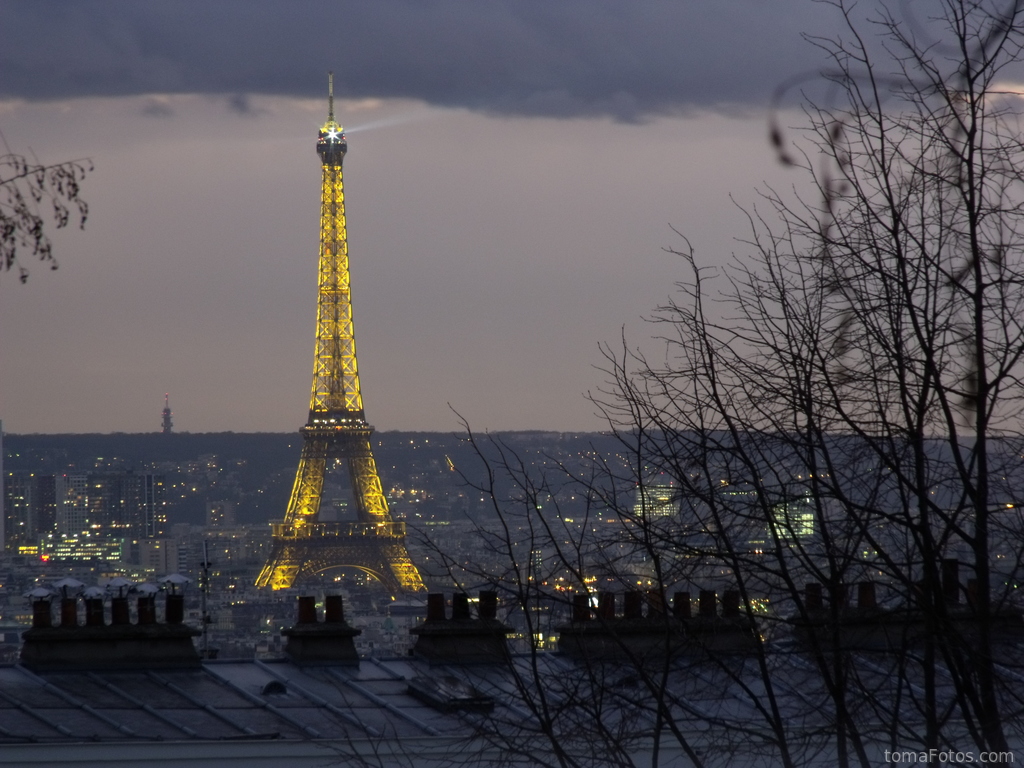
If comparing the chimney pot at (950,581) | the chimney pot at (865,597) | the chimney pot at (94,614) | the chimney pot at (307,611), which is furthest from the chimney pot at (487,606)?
the chimney pot at (950,581)

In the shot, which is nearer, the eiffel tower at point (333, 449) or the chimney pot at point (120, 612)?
the chimney pot at point (120, 612)

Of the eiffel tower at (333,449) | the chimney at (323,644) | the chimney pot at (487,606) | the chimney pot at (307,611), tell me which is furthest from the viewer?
the eiffel tower at (333,449)

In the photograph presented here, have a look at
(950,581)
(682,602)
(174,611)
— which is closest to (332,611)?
(174,611)

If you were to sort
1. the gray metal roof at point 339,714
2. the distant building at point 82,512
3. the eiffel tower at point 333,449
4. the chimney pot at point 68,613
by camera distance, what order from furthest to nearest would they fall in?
the distant building at point 82,512
the eiffel tower at point 333,449
the chimney pot at point 68,613
the gray metal roof at point 339,714

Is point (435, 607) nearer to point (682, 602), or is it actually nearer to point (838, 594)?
point (682, 602)

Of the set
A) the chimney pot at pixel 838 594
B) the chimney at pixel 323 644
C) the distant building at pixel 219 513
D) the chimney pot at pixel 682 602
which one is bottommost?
the distant building at pixel 219 513

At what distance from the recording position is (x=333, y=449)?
107 m

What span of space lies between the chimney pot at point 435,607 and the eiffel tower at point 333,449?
279 ft

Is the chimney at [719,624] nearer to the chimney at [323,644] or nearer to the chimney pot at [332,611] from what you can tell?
the chimney at [323,644]

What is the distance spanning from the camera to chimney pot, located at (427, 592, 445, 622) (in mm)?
18047

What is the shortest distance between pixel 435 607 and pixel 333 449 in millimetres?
88965

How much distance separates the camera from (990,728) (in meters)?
10.2

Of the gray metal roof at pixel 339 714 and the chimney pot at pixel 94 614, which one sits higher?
the chimney pot at pixel 94 614

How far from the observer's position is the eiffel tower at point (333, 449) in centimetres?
10419
